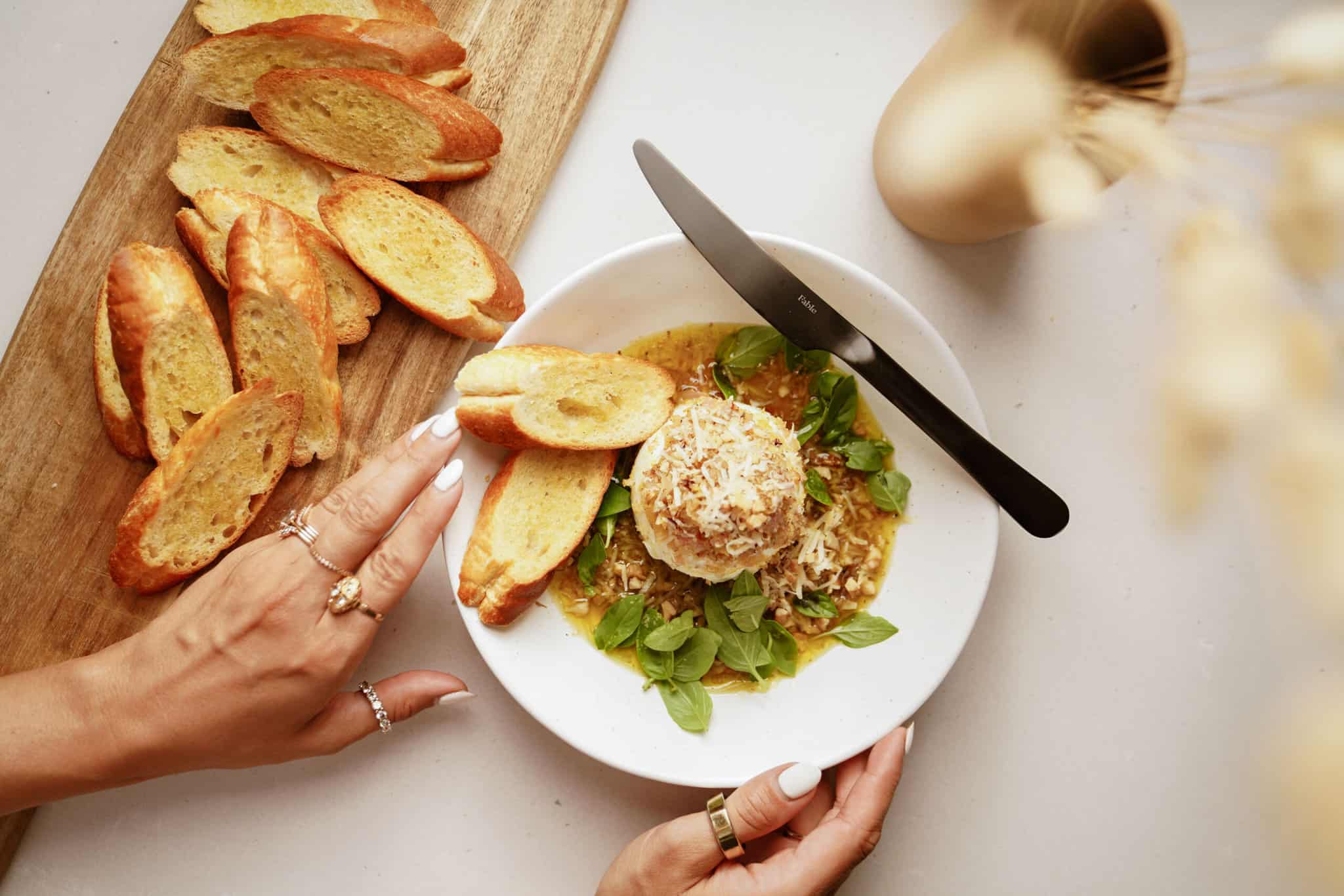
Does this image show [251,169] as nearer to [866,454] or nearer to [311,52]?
[311,52]

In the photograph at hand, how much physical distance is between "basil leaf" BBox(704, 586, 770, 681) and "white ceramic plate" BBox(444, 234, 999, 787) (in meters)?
0.08

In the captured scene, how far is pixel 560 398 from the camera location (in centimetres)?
170

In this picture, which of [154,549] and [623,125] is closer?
[154,549]

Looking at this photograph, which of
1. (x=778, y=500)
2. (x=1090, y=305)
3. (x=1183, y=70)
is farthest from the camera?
(x=1090, y=305)

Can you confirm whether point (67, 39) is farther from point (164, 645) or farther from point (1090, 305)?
point (1090, 305)

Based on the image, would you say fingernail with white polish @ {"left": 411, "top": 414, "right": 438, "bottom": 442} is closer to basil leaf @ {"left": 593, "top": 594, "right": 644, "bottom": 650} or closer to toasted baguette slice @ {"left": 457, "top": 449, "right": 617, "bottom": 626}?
toasted baguette slice @ {"left": 457, "top": 449, "right": 617, "bottom": 626}

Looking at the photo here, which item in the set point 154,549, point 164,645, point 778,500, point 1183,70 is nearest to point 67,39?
point 154,549

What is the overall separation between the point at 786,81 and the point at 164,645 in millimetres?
1757

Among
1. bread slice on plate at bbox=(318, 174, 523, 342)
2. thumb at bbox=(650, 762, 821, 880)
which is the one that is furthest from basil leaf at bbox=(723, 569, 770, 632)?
bread slice on plate at bbox=(318, 174, 523, 342)

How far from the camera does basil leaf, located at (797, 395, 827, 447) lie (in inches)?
72.3

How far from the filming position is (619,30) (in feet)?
6.34

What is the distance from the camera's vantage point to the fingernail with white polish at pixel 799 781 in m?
1.64

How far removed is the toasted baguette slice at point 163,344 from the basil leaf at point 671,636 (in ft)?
3.25

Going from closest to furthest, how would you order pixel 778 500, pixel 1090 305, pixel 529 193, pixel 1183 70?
pixel 1183 70
pixel 778 500
pixel 529 193
pixel 1090 305
